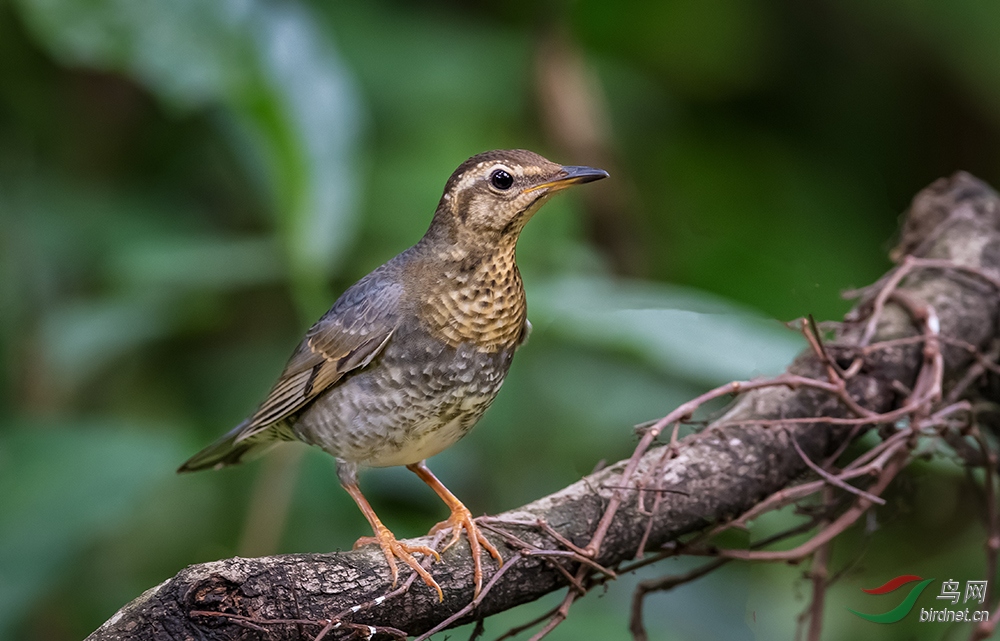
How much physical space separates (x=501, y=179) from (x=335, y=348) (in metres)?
0.67

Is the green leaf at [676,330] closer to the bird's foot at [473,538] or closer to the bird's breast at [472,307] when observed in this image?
the bird's breast at [472,307]

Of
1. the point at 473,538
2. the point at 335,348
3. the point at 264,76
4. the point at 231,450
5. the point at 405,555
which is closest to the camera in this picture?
the point at 405,555

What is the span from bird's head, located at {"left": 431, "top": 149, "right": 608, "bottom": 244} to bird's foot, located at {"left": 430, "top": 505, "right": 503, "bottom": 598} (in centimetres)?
74

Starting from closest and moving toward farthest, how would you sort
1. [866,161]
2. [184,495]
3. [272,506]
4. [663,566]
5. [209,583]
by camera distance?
[209,583] < [272,506] < [663,566] < [184,495] < [866,161]

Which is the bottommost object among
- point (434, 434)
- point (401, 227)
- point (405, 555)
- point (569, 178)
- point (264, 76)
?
point (405, 555)

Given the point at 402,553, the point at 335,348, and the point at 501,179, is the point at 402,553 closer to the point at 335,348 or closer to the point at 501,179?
the point at 335,348

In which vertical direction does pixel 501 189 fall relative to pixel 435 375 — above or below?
above

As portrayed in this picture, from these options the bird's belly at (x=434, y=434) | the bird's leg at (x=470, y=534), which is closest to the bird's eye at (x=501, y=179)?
the bird's belly at (x=434, y=434)

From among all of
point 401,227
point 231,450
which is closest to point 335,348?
point 231,450

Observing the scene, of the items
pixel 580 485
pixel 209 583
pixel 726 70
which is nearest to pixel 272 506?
pixel 580 485

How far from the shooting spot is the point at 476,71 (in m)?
5.65

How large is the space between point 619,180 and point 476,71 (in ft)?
3.41

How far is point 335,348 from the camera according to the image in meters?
2.86

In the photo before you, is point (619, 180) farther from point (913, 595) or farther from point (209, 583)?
point (209, 583)
